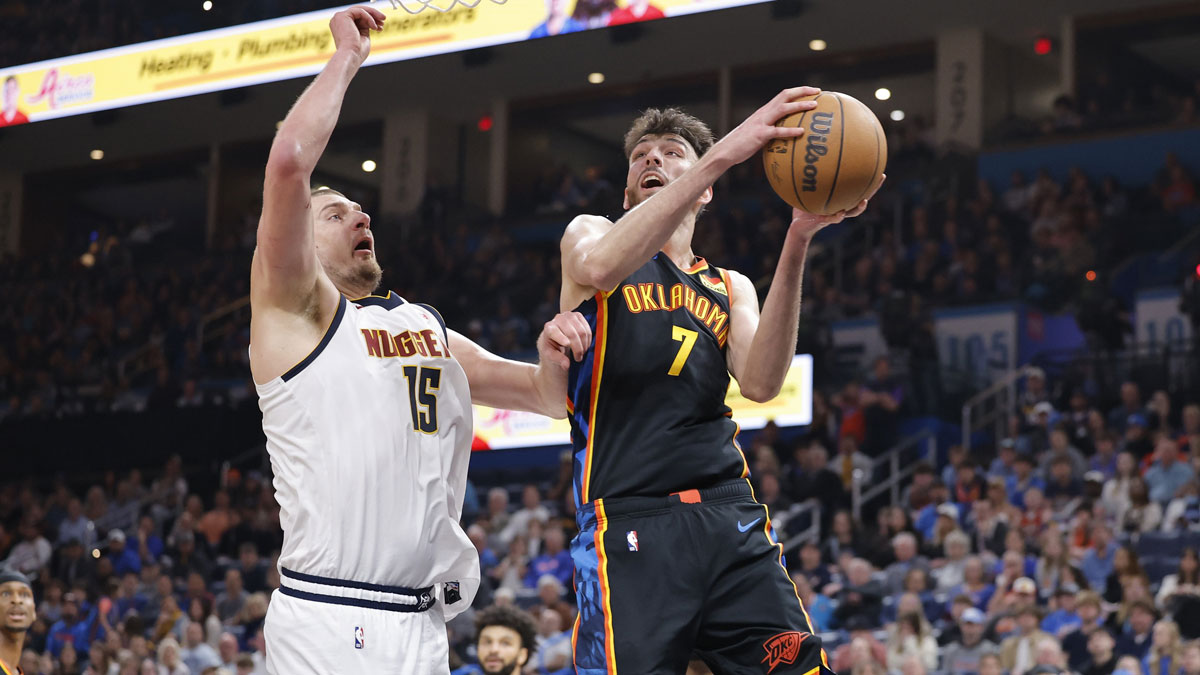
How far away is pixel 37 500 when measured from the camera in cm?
1944

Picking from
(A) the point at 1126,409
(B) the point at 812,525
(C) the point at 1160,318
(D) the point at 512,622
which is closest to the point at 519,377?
(D) the point at 512,622

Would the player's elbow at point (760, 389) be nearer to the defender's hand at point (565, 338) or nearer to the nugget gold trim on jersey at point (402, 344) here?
the defender's hand at point (565, 338)

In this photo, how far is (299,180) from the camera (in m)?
3.50

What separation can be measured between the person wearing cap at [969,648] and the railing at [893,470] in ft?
10.1

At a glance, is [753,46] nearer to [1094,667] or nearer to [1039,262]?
[1039,262]

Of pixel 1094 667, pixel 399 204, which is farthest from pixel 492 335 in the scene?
pixel 1094 667

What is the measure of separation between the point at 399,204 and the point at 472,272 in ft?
11.3

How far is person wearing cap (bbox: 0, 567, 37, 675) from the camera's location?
6.79 metres

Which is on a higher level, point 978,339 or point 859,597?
point 978,339

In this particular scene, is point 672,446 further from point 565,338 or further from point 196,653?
point 196,653

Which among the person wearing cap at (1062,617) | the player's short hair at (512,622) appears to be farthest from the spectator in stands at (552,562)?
the player's short hair at (512,622)

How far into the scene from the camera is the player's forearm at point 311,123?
138 inches

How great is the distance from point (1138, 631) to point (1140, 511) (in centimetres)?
203

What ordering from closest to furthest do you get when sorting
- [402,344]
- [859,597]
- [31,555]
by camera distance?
[402,344] < [859,597] < [31,555]
